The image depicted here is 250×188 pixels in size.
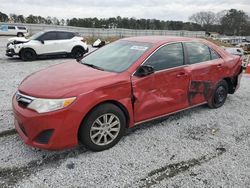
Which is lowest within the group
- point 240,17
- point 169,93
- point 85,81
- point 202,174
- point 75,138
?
point 202,174

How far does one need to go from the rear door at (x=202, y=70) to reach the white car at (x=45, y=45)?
797 cm

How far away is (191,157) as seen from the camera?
335cm

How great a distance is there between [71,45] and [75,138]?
980cm

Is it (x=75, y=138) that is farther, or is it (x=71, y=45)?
(x=71, y=45)

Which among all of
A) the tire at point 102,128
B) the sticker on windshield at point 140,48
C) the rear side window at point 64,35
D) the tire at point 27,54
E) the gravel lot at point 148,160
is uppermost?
the rear side window at point 64,35

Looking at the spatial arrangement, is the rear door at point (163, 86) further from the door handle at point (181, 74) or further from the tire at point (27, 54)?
the tire at point (27, 54)

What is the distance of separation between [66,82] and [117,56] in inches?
46.3

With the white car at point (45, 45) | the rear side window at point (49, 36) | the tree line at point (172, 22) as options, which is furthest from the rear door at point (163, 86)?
the tree line at point (172, 22)

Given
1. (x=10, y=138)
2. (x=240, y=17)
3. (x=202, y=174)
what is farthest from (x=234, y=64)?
(x=240, y=17)

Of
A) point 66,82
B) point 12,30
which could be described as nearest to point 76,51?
point 66,82

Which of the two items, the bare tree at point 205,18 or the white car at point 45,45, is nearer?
the white car at point 45,45

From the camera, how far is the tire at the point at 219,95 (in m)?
5.10

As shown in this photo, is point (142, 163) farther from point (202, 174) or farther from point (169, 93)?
point (169, 93)

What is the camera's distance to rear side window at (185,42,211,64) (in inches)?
177
